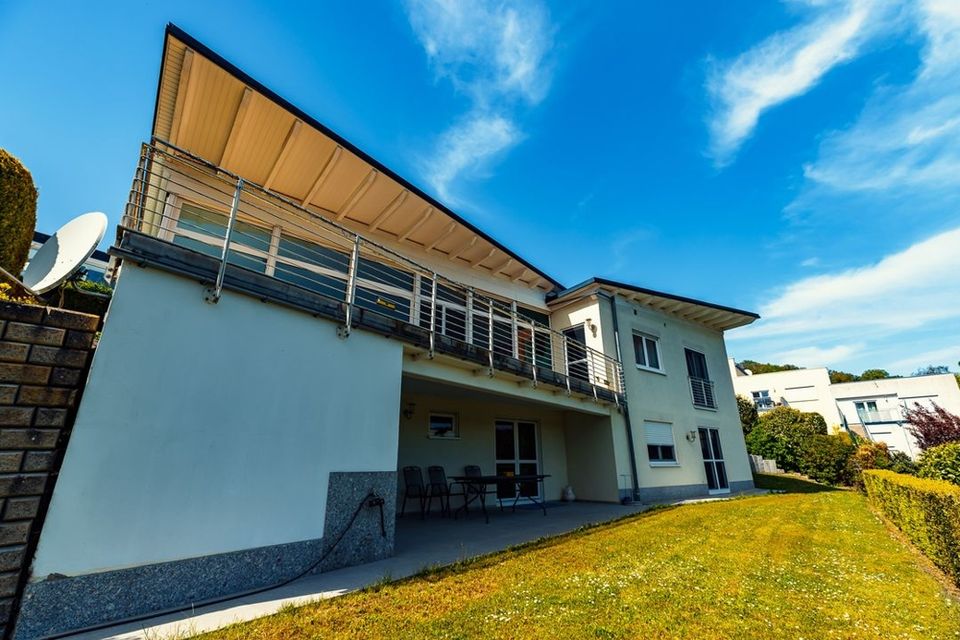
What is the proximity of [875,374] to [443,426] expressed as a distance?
2875 inches

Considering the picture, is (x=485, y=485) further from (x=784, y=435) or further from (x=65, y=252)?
(x=784, y=435)

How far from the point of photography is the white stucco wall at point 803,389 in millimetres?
35031

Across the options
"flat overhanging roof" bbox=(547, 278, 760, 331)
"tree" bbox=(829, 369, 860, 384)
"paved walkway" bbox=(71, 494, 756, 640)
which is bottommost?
"paved walkway" bbox=(71, 494, 756, 640)

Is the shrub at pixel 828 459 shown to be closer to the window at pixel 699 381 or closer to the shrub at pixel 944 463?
the window at pixel 699 381

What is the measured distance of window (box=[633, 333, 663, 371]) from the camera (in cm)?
1234

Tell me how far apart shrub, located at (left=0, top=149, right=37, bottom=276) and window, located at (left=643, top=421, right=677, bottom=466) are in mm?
12918

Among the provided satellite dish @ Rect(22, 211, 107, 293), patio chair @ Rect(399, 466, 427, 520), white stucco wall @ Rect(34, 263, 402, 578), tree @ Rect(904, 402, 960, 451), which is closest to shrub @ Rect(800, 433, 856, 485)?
tree @ Rect(904, 402, 960, 451)

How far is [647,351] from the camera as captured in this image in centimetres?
1266

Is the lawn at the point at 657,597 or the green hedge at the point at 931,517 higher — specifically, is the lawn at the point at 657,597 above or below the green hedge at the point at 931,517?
below

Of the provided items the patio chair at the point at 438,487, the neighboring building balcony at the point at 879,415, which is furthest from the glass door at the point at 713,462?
the neighboring building balcony at the point at 879,415

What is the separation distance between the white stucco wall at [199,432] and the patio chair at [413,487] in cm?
402

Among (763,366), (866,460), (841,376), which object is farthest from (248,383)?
(841,376)

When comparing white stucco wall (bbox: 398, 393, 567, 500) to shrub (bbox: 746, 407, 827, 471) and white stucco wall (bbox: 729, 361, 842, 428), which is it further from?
white stucco wall (bbox: 729, 361, 842, 428)

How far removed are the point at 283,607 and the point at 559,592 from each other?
7.64 feet
